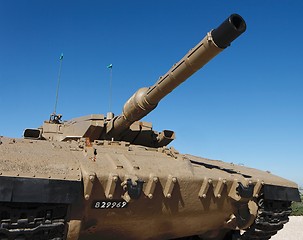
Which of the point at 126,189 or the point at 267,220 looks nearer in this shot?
the point at 126,189

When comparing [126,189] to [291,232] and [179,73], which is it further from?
[291,232]

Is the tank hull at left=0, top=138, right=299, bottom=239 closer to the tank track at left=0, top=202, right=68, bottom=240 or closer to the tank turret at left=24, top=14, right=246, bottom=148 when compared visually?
the tank track at left=0, top=202, right=68, bottom=240

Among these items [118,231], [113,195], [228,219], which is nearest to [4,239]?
[113,195]

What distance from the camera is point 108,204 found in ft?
19.9

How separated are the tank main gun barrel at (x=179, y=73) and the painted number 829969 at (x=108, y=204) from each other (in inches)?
98.2

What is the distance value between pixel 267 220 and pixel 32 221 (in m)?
5.46

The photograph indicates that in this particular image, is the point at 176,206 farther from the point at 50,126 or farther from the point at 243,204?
the point at 50,126

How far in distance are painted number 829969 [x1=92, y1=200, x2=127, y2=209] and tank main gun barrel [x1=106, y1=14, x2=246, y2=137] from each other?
2.50 meters

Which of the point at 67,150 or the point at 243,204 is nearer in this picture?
the point at 67,150

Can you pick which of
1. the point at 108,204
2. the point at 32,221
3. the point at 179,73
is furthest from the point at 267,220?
the point at 32,221

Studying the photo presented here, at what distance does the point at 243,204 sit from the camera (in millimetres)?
8062

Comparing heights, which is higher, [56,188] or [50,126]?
[50,126]

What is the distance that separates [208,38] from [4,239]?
14.3ft

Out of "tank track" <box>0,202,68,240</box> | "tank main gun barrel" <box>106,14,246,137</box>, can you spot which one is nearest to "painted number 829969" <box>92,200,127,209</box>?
"tank track" <box>0,202,68,240</box>
